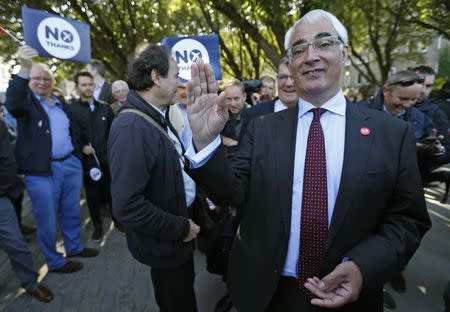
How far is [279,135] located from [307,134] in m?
0.14

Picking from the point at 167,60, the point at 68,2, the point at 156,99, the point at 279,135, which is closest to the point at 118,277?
the point at 156,99

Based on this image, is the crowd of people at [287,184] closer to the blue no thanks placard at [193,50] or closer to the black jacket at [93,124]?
the blue no thanks placard at [193,50]

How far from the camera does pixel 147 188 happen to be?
1939 mm

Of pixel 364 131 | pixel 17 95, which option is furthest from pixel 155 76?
pixel 17 95

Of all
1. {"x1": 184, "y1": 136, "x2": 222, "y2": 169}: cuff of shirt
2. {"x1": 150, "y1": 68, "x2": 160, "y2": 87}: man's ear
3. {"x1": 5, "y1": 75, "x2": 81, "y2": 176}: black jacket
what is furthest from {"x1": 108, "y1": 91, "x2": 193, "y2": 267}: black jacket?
{"x1": 5, "y1": 75, "x2": 81, "y2": 176}: black jacket

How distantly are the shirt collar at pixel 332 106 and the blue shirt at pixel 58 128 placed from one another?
9.49 feet

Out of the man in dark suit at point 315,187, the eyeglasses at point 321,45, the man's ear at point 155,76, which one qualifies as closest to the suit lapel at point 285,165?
the man in dark suit at point 315,187

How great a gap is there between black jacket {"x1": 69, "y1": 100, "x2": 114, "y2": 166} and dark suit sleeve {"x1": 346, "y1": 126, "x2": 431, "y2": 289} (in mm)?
3946

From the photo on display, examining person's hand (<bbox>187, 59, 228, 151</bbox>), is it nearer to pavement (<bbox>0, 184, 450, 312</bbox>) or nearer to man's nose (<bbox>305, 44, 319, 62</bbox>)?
man's nose (<bbox>305, 44, 319, 62</bbox>)

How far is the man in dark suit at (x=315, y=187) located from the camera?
127cm

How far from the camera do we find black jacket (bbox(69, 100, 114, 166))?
14.2ft

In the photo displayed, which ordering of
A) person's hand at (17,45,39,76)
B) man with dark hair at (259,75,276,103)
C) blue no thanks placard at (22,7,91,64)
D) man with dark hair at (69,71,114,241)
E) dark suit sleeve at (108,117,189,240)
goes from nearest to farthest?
dark suit sleeve at (108,117,189,240), person's hand at (17,45,39,76), blue no thanks placard at (22,7,91,64), man with dark hair at (69,71,114,241), man with dark hair at (259,75,276,103)

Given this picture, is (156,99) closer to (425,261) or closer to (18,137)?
(18,137)

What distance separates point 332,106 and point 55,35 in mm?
3323
